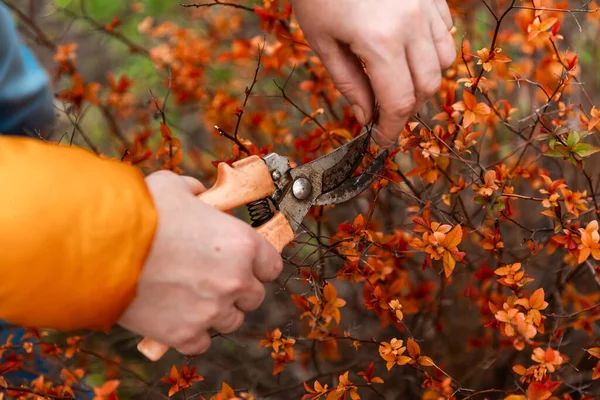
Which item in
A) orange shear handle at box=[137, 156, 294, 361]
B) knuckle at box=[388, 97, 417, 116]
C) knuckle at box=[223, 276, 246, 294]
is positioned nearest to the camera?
knuckle at box=[223, 276, 246, 294]

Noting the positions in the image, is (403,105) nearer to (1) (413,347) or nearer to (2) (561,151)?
(2) (561,151)

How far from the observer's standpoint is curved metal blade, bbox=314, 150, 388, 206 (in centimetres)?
139

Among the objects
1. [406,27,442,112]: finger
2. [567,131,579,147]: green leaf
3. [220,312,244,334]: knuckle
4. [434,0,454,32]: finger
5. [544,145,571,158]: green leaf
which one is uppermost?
[434,0,454,32]: finger

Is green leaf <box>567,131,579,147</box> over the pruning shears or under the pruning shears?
over

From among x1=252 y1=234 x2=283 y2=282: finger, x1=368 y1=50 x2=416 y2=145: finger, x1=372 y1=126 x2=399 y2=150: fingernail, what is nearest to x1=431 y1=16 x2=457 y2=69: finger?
x1=368 y1=50 x2=416 y2=145: finger

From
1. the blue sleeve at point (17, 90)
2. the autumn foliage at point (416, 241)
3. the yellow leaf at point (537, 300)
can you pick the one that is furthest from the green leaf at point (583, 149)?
the blue sleeve at point (17, 90)

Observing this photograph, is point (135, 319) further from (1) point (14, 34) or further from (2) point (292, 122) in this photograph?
(2) point (292, 122)

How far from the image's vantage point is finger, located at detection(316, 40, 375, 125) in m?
1.40

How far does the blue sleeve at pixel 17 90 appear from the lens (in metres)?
2.14

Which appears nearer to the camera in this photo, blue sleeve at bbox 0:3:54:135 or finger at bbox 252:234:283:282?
finger at bbox 252:234:283:282

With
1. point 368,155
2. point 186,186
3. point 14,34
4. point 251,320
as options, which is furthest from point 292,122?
point 186,186

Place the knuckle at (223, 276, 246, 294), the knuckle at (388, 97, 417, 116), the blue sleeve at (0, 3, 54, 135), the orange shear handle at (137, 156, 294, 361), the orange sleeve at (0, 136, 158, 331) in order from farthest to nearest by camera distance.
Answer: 1. the blue sleeve at (0, 3, 54, 135)
2. the knuckle at (388, 97, 417, 116)
3. the orange shear handle at (137, 156, 294, 361)
4. the knuckle at (223, 276, 246, 294)
5. the orange sleeve at (0, 136, 158, 331)

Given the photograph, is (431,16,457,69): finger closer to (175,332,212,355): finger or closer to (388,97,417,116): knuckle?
(388,97,417,116): knuckle

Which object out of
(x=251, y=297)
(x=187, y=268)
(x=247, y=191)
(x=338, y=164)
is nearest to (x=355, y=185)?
(x=338, y=164)
